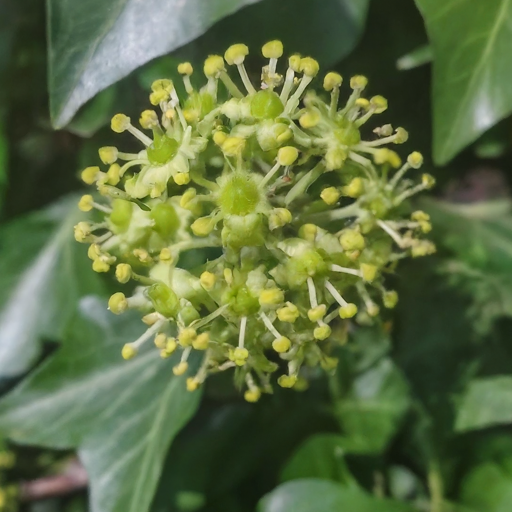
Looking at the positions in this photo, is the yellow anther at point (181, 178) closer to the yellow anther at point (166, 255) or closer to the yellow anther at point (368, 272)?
the yellow anther at point (166, 255)

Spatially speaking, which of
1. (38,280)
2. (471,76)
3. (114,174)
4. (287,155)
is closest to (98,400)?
(38,280)

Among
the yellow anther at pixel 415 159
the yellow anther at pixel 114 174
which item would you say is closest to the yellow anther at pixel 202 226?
the yellow anther at pixel 114 174

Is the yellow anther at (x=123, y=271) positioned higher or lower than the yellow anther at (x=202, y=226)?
lower

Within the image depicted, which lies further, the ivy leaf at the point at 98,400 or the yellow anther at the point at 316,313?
the ivy leaf at the point at 98,400

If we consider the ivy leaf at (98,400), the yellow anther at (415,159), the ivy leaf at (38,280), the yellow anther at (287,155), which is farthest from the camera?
the ivy leaf at (38,280)

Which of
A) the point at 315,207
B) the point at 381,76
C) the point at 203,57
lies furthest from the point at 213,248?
the point at 381,76

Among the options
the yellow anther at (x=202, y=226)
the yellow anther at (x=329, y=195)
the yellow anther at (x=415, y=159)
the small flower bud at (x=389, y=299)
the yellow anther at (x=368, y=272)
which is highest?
the yellow anther at (x=202, y=226)
